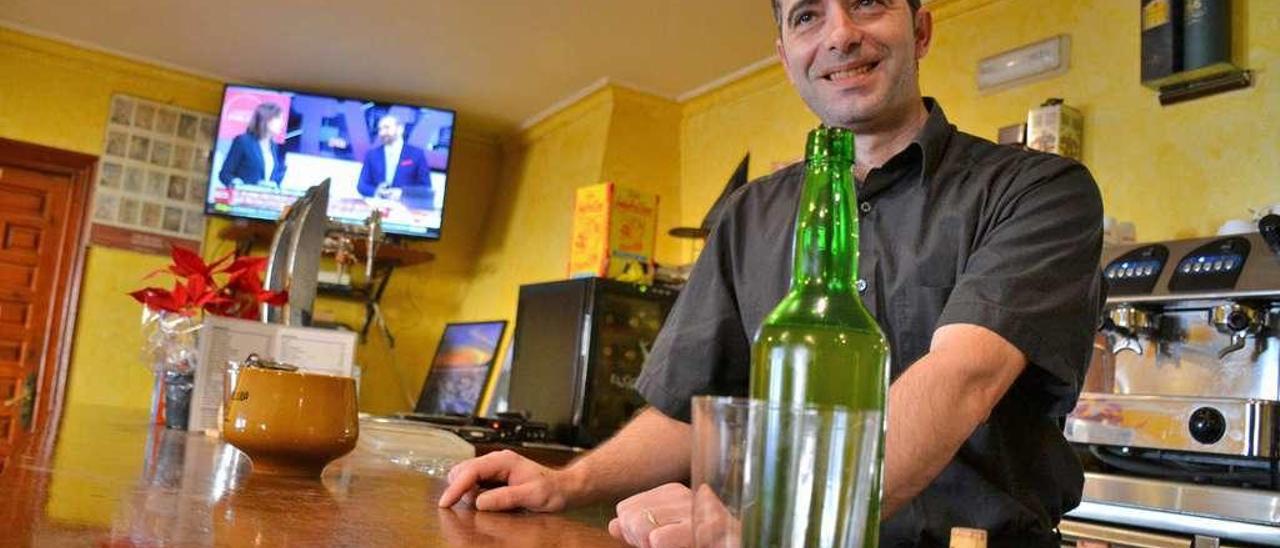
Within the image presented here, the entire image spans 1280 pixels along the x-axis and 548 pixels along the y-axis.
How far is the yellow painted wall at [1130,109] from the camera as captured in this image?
2.55 metres

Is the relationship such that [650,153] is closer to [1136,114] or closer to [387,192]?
[387,192]

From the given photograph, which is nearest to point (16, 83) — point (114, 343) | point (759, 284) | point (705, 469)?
point (114, 343)

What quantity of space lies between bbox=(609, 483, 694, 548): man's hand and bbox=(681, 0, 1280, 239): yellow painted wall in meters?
2.28

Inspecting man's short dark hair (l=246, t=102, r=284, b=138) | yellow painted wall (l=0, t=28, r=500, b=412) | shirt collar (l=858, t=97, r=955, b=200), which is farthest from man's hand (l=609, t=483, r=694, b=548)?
yellow painted wall (l=0, t=28, r=500, b=412)

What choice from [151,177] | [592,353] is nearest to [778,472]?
[592,353]

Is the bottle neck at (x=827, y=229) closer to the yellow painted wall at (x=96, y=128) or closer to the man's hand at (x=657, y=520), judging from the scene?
the man's hand at (x=657, y=520)

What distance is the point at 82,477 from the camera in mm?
837

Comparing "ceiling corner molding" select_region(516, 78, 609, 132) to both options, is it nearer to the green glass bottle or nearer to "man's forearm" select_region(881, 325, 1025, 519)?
"man's forearm" select_region(881, 325, 1025, 519)

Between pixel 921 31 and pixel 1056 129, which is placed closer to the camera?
pixel 921 31

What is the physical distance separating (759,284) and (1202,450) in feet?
3.82

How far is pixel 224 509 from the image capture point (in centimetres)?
72

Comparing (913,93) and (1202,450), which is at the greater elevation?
(913,93)

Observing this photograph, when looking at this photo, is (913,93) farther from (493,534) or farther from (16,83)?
(16,83)

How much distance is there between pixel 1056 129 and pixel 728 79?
179 cm
